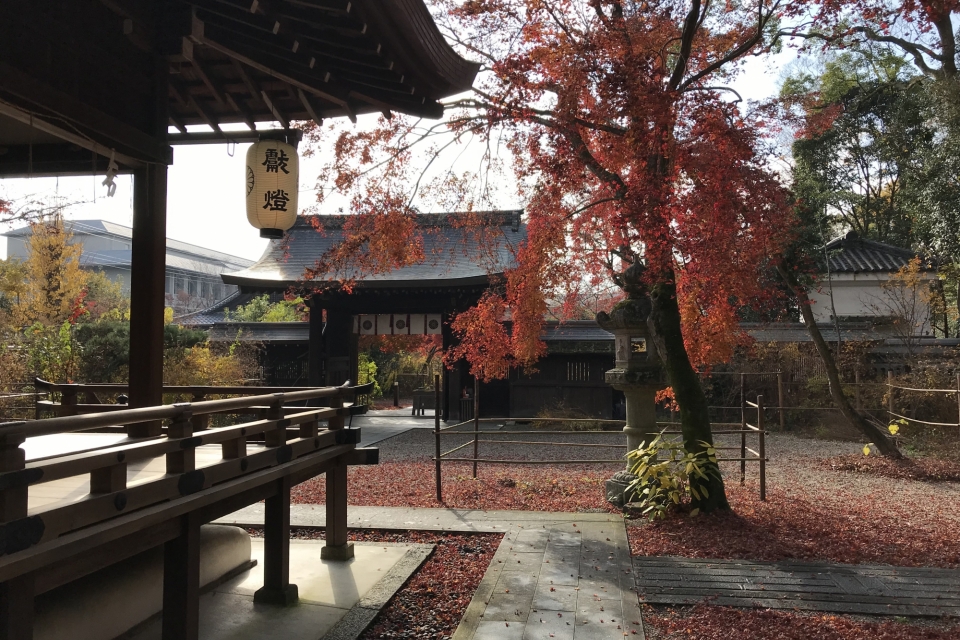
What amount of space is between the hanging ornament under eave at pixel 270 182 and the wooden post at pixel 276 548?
2317 millimetres

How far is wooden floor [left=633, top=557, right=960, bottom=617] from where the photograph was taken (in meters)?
4.64

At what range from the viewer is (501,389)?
18453mm

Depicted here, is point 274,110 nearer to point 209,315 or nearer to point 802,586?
point 802,586

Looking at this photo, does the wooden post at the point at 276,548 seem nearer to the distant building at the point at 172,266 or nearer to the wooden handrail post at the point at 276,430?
the wooden handrail post at the point at 276,430

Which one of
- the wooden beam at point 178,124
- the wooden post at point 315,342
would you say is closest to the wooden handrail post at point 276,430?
the wooden beam at point 178,124

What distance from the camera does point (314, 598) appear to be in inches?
194

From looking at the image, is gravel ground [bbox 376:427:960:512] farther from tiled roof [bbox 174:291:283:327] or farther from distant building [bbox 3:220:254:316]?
distant building [bbox 3:220:254:316]

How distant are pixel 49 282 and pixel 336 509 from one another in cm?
2143

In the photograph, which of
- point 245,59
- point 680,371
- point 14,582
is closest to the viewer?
point 14,582

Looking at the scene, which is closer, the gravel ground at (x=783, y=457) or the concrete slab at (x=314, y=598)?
the concrete slab at (x=314, y=598)

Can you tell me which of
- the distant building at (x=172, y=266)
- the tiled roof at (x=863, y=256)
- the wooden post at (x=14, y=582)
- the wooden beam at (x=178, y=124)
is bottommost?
the wooden post at (x=14, y=582)

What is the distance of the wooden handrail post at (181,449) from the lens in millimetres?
3514

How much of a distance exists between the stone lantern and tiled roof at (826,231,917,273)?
16437mm

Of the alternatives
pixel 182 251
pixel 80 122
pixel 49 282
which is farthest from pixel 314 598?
pixel 182 251
